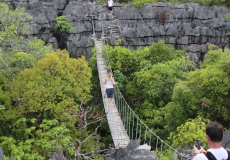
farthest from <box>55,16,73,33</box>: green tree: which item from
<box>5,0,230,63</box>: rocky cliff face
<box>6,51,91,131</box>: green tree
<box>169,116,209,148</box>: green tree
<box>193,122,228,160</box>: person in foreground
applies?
<box>193,122,228,160</box>: person in foreground

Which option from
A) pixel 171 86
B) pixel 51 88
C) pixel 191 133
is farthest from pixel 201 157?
pixel 171 86

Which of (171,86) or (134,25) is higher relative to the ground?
(134,25)

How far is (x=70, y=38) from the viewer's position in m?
19.2

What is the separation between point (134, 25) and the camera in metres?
20.5

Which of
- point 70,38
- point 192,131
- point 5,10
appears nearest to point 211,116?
point 192,131

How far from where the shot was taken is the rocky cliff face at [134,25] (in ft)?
62.7

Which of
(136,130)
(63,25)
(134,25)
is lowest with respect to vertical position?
(136,130)

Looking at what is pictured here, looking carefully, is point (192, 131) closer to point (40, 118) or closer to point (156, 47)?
point (40, 118)

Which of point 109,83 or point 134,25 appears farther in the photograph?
point 134,25

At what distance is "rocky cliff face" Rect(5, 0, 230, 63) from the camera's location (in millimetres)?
19125

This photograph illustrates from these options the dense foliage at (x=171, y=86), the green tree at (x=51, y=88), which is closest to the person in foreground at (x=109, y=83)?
the green tree at (x=51, y=88)

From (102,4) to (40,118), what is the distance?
1166cm

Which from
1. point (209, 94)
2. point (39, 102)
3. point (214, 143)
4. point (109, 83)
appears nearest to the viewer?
point (214, 143)

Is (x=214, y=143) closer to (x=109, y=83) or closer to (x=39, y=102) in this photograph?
(x=109, y=83)
